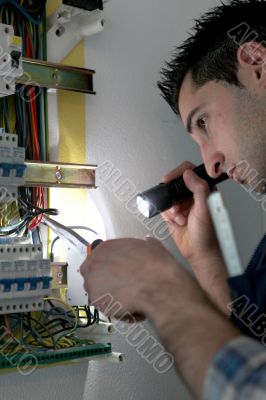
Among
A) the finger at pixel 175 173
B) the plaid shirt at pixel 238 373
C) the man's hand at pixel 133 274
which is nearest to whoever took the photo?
the plaid shirt at pixel 238 373

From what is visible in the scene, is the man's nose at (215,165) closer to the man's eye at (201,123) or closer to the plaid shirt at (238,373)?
the man's eye at (201,123)

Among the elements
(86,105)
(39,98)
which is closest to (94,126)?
(86,105)

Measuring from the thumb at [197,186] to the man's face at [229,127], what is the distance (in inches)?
1.9

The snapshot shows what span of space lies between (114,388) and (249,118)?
96 centimetres

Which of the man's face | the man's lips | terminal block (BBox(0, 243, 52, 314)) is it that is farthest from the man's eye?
terminal block (BBox(0, 243, 52, 314))

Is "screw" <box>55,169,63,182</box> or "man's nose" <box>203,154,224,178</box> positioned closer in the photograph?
"man's nose" <box>203,154,224,178</box>

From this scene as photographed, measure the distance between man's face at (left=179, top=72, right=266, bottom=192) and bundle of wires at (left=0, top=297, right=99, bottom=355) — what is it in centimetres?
59

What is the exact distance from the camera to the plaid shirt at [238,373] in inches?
22.5

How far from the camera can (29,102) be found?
1.57 m

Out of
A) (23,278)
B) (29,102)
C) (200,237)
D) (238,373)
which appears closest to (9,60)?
(29,102)

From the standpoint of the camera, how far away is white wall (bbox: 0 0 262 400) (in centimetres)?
165

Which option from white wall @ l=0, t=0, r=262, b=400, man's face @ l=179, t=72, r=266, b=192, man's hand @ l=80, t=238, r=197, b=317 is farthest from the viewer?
white wall @ l=0, t=0, r=262, b=400

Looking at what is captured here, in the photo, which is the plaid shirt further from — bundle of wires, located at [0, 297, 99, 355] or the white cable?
bundle of wires, located at [0, 297, 99, 355]

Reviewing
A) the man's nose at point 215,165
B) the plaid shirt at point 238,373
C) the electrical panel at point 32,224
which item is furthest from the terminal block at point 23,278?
the plaid shirt at point 238,373
